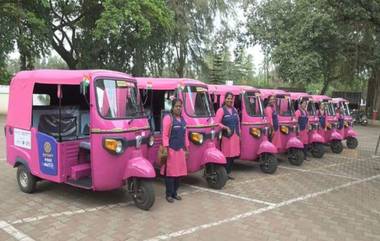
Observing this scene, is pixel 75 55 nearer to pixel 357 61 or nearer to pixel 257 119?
pixel 357 61

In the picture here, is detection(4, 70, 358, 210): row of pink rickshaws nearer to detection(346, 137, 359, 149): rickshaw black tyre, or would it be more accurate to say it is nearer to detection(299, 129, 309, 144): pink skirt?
detection(299, 129, 309, 144): pink skirt

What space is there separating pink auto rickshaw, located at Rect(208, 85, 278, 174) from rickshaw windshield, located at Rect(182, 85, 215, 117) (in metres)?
1.46

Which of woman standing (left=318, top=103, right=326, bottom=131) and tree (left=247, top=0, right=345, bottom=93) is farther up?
tree (left=247, top=0, right=345, bottom=93)

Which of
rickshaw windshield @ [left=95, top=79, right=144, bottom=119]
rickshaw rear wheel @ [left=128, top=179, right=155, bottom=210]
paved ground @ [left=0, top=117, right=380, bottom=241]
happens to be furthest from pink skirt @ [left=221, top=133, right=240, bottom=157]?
rickshaw rear wheel @ [left=128, top=179, right=155, bottom=210]

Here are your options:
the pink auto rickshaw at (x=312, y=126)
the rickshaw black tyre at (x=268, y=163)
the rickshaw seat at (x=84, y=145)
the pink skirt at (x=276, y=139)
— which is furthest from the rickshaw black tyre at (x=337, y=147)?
the rickshaw seat at (x=84, y=145)

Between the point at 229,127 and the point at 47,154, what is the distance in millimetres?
3945

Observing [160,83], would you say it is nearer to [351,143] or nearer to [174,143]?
[174,143]

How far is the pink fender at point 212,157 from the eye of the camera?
8.75 meters

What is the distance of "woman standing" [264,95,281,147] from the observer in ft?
37.1

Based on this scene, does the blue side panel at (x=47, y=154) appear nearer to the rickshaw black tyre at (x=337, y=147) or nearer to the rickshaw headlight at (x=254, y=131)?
the rickshaw headlight at (x=254, y=131)

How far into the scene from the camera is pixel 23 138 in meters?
8.23

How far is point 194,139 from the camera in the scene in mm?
8766

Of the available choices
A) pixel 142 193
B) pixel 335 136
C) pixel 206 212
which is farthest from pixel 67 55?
pixel 206 212

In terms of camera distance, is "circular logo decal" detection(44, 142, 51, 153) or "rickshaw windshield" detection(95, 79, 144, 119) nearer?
"rickshaw windshield" detection(95, 79, 144, 119)
